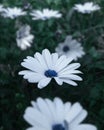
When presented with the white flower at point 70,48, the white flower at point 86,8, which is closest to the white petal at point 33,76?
the white flower at point 70,48

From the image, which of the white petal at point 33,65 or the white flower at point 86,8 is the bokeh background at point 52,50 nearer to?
the white flower at point 86,8

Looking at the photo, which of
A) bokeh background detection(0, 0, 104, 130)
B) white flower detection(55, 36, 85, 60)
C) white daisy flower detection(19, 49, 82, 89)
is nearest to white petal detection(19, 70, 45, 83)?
white daisy flower detection(19, 49, 82, 89)

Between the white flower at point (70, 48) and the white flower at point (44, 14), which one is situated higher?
the white flower at point (44, 14)

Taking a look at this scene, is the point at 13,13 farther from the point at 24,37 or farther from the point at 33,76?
the point at 33,76

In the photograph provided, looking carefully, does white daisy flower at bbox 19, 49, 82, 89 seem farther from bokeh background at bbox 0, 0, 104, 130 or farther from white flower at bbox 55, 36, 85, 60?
white flower at bbox 55, 36, 85, 60

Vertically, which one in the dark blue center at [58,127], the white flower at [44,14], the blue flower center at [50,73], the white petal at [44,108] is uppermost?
the white flower at [44,14]

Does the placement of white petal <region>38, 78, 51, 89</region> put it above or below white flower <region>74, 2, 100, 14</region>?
below

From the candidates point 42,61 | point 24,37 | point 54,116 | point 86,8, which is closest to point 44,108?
point 54,116
